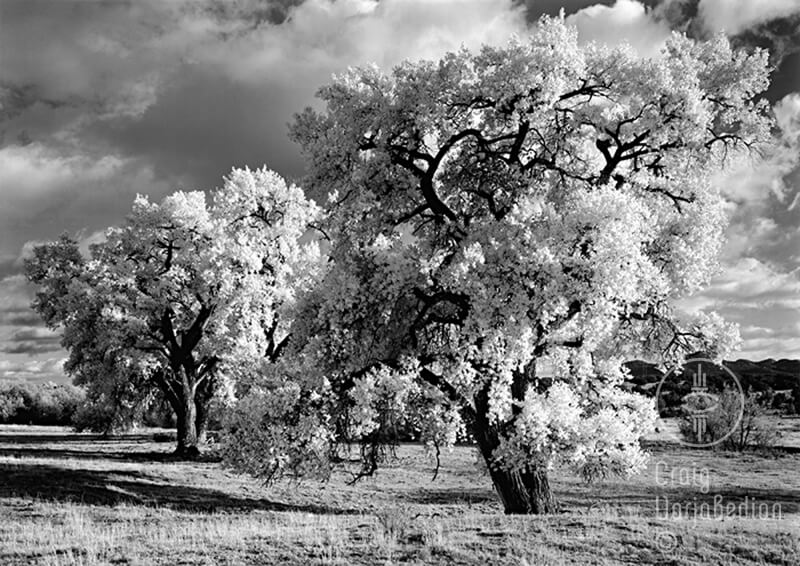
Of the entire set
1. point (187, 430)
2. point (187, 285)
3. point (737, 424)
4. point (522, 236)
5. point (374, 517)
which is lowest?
point (374, 517)

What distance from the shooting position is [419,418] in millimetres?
17312

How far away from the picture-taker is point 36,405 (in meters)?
100

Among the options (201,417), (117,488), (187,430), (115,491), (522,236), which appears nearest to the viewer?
(522,236)

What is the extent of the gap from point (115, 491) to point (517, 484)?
51.8 feet

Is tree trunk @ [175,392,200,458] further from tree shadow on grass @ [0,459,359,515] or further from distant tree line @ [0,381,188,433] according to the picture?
distant tree line @ [0,381,188,433]

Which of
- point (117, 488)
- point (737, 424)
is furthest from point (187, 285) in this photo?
point (737, 424)

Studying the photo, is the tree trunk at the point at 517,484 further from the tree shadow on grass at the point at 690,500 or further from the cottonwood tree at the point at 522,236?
the tree shadow on grass at the point at 690,500

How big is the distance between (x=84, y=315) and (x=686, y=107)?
1258 inches

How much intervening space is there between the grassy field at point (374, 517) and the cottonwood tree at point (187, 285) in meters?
5.66

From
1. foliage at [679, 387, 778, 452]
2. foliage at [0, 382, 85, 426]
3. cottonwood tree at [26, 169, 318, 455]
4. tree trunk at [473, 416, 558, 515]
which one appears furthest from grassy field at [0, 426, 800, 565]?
foliage at [0, 382, 85, 426]

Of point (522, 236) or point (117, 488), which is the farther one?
point (117, 488)

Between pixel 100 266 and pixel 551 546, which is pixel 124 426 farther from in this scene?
pixel 551 546

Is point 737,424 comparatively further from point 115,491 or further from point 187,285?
point 115,491

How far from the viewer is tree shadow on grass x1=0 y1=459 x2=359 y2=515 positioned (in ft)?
78.0
